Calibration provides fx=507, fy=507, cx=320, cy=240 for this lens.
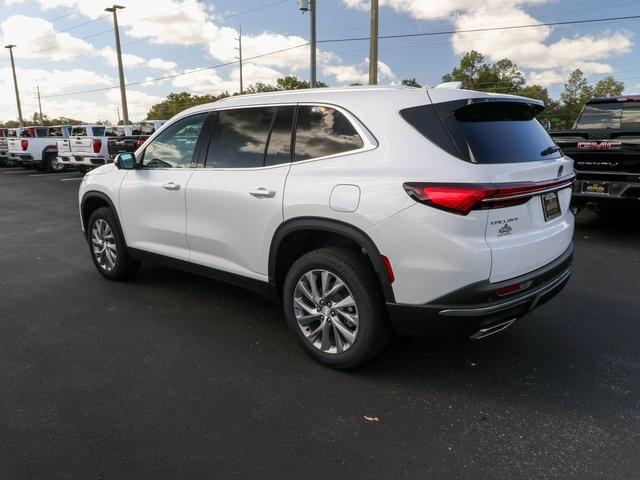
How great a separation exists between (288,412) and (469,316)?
115cm

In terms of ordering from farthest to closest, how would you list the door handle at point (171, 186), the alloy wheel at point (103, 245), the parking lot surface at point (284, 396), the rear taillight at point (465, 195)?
the alloy wheel at point (103, 245), the door handle at point (171, 186), the rear taillight at point (465, 195), the parking lot surface at point (284, 396)

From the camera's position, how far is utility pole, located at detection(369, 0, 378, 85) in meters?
15.9

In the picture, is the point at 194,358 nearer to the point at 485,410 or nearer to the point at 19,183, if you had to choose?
the point at 485,410

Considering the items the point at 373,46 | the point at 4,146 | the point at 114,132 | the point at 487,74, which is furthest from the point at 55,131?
the point at 487,74

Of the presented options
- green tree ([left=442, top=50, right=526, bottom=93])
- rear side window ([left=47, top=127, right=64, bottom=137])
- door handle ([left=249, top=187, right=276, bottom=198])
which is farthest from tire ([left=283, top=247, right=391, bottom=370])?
green tree ([left=442, top=50, right=526, bottom=93])

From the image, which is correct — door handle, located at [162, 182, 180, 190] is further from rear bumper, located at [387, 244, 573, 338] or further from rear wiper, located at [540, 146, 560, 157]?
rear wiper, located at [540, 146, 560, 157]

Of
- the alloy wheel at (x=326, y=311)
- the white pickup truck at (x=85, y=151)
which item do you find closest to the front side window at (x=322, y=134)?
the alloy wheel at (x=326, y=311)

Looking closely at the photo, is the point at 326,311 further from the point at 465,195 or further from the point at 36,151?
the point at 36,151

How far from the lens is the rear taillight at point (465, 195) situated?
2.67 meters

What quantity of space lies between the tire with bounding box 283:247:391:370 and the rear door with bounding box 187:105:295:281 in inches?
13.8

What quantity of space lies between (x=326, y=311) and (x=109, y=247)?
9.62 ft

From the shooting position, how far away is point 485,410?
9.53 ft

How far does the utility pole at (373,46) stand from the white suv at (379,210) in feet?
43.0

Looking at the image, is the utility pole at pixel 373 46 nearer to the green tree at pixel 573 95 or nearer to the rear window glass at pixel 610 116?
the rear window glass at pixel 610 116
